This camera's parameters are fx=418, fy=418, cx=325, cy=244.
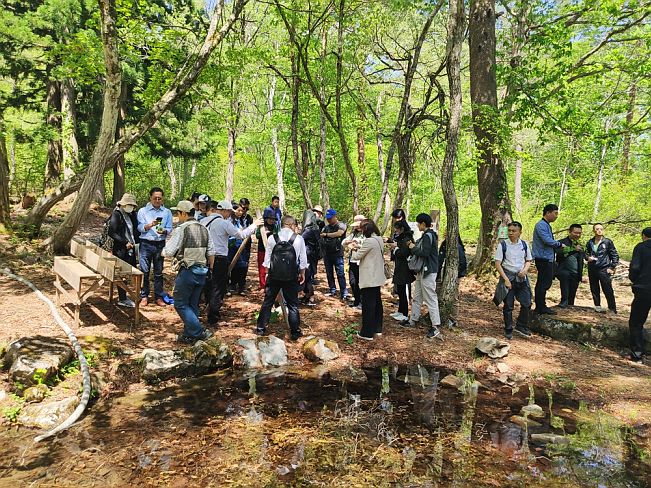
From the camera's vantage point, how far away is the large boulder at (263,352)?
20.3 ft

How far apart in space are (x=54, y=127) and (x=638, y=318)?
64.3 feet

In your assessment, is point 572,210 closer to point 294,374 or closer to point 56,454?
point 294,374

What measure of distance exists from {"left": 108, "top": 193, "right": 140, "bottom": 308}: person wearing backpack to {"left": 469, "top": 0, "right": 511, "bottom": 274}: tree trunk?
778 centimetres

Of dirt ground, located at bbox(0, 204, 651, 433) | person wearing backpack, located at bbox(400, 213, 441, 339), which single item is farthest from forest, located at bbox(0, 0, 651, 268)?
dirt ground, located at bbox(0, 204, 651, 433)

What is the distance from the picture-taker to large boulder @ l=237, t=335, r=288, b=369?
20.3ft

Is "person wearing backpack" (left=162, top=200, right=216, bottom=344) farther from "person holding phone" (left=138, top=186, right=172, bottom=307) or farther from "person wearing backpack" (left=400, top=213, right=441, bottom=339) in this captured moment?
"person wearing backpack" (left=400, top=213, right=441, bottom=339)

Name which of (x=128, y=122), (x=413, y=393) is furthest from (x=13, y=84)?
Answer: (x=413, y=393)

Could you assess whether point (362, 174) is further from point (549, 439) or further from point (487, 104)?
point (549, 439)

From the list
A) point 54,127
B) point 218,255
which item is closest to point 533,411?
point 218,255

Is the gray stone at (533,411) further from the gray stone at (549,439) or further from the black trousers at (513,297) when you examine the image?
the black trousers at (513,297)

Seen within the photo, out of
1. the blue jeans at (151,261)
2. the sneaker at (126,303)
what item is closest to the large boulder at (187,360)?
the sneaker at (126,303)

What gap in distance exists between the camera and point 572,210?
21.5 m

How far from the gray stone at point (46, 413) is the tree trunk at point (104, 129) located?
560 cm

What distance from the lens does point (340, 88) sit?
12.4 metres
